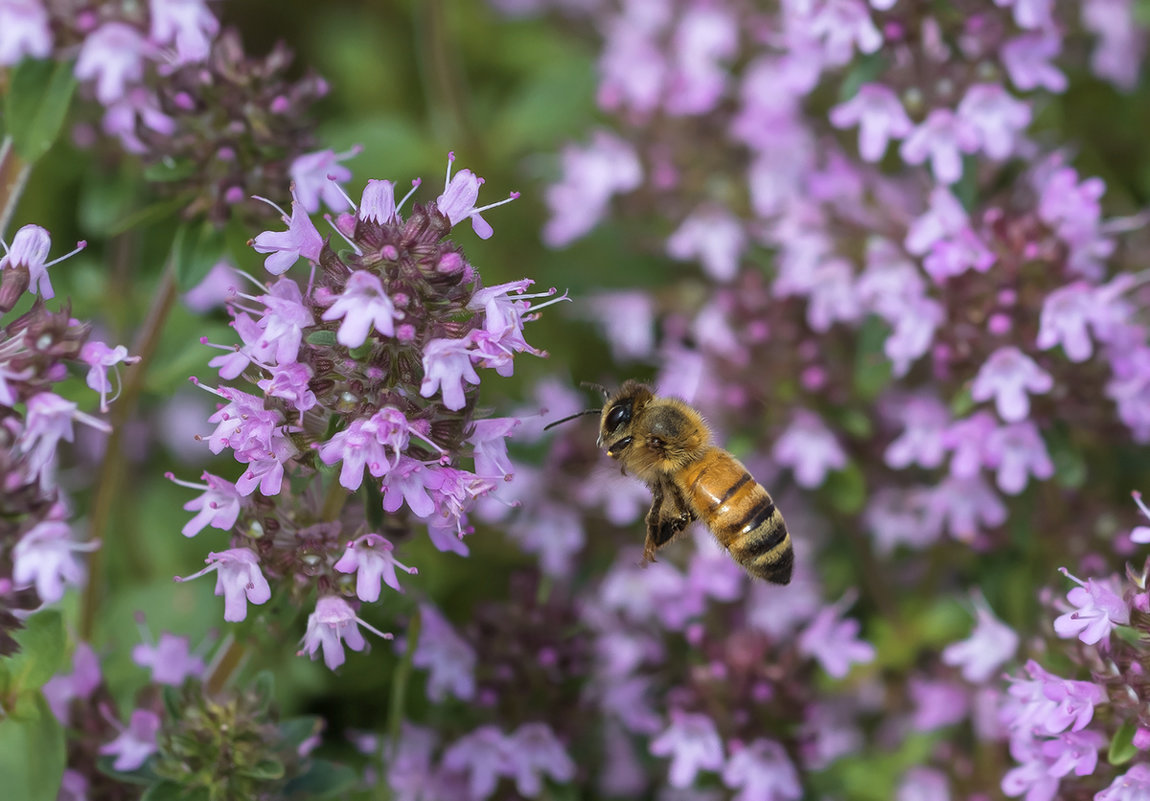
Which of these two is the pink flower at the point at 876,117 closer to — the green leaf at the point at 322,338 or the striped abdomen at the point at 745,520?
the striped abdomen at the point at 745,520

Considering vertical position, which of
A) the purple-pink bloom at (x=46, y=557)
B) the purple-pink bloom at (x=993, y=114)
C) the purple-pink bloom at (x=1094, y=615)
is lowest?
the purple-pink bloom at (x=1094, y=615)

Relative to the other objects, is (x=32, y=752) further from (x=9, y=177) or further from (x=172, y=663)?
(x=9, y=177)

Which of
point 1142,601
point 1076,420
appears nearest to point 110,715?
point 1142,601

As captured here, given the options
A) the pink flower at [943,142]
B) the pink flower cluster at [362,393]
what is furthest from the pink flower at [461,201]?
the pink flower at [943,142]

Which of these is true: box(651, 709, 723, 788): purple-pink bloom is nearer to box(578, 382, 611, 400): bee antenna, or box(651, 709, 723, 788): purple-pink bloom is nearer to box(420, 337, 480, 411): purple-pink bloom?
box(578, 382, 611, 400): bee antenna

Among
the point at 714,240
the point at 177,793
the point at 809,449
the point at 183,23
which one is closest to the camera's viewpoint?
the point at 183,23

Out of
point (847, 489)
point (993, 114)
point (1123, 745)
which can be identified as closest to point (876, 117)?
point (993, 114)

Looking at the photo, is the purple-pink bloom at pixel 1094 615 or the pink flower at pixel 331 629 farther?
the purple-pink bloom at pixel 1094 615

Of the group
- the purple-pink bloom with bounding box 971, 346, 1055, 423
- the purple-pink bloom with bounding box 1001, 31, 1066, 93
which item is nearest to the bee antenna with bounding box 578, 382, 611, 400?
the purple-pink bloom with bounding box 971, 346, 1055, 423
